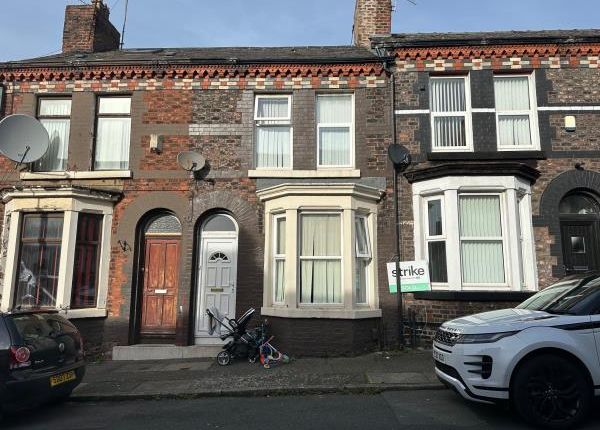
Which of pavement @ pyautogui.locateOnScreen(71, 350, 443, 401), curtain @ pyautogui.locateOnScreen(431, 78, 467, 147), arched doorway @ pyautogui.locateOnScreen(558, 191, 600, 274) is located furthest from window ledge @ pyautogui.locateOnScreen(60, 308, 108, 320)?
arched doorway @ pyautogui.locateOnScreen(558, 191, 600, 274)

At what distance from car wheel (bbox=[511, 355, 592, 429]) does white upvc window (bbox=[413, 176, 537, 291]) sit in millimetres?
4208

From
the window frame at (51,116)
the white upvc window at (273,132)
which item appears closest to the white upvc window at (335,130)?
the white upvc window at (273,132)

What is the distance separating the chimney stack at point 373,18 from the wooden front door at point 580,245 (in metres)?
6.40

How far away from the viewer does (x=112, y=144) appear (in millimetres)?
11312

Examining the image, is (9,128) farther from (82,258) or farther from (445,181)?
(445,181)

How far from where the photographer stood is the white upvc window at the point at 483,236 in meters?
9.66

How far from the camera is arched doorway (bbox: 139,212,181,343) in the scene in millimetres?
10602

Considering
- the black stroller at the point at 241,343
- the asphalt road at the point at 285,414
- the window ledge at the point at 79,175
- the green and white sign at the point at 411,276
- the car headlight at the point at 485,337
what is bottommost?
the asphalt road at the point at 285,414

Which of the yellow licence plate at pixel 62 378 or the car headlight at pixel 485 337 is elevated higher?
the car headlight at pixel 485 337

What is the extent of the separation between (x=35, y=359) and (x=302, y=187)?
18.6 ft

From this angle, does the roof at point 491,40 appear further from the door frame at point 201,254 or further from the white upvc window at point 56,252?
the white upvc window at point 56,252

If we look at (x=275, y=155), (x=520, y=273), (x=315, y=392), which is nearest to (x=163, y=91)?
(x=275, y=155)

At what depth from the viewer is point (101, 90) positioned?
11.4 meters

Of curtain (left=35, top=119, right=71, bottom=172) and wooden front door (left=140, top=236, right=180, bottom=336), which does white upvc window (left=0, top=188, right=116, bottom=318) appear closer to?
wooden front door (left=140, top=236, right=180, bottom=336)
